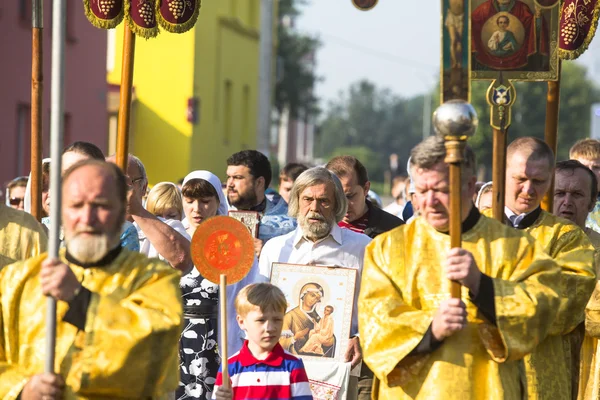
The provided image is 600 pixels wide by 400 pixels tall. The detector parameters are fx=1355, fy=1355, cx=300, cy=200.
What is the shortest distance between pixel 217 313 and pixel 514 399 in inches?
105

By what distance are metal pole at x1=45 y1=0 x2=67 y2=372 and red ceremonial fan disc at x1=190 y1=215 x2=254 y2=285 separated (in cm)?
176

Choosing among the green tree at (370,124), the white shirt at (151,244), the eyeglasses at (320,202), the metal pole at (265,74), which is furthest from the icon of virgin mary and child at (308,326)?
the green tree at (370,124)

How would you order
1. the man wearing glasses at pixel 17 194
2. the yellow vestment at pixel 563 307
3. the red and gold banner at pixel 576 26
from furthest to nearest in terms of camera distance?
the man wearing glasses at pixel 17 194 < the red and gold banner at pixel 576 26 < the yellow vestment at pixel 563 307

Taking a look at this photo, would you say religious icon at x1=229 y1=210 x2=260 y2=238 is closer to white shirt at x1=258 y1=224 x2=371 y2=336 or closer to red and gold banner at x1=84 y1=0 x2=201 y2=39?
white shirt at x1=258 y1=224 x2=371 y2=336

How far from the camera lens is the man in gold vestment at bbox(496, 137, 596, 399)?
20.0 feet

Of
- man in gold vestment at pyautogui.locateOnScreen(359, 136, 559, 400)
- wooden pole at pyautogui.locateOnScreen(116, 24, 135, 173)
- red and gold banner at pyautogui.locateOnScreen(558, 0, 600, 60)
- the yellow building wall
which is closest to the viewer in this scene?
man in gold vestment at pyautogui.locateOnScreen(359, 136, 559, 400)

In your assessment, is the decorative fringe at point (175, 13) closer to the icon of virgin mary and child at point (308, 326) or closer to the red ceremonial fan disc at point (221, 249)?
the red ceremonial fan disc at point (221, 249)

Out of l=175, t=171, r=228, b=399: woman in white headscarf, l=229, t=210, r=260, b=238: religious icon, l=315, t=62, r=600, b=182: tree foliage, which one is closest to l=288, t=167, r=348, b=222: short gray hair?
l=175, t=171, r=228, b=399: woman in white headscarf

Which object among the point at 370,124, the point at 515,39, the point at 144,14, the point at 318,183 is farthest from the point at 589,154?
the point at 370,124

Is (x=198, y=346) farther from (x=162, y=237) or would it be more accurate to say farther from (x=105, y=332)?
(x=105, y=332)

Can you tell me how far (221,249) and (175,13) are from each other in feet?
4.71

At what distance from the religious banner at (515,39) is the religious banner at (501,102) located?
0.22ft

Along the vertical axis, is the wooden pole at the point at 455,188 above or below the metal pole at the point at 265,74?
below

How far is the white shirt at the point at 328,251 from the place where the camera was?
7.71 meters
